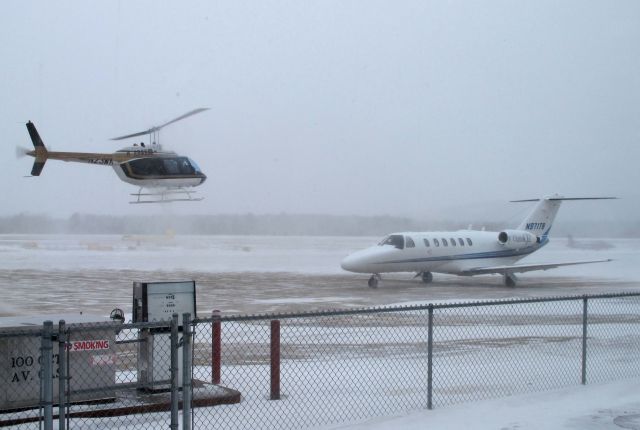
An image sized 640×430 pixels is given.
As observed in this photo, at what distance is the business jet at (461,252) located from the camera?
28.6m

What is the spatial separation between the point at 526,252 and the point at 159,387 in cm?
2730

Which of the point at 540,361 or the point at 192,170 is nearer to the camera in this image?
the point at 540,361

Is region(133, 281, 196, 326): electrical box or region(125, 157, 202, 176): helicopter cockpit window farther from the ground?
region(125, 157, 202, 176): helicopter cockpit window

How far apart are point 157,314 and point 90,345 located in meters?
1.16

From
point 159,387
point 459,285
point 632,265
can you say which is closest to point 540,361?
point 159,387

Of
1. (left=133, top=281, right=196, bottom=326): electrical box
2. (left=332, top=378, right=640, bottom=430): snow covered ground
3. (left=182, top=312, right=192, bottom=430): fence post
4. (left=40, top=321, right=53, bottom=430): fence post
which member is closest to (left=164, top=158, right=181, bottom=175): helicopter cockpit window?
(left=133, top=281, right=196, bottom=326): electrical box

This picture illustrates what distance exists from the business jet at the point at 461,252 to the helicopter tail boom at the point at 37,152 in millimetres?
11982

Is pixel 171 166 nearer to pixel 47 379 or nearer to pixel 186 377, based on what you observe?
pixel 186 377

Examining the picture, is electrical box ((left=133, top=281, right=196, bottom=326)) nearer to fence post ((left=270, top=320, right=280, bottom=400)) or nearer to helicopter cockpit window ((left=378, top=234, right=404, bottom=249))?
fence post ((left=270, top=320, right=280, bottom=400))

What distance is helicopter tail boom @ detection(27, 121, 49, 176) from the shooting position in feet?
92.7

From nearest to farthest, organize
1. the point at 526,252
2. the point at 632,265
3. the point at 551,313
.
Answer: the point at 551,313
the point at 526,252
the point at 632,265

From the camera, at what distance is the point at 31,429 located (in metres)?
7.34

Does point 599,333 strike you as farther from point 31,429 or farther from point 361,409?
point 31,429

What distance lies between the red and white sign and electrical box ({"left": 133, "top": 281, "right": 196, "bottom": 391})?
63 centimetres
